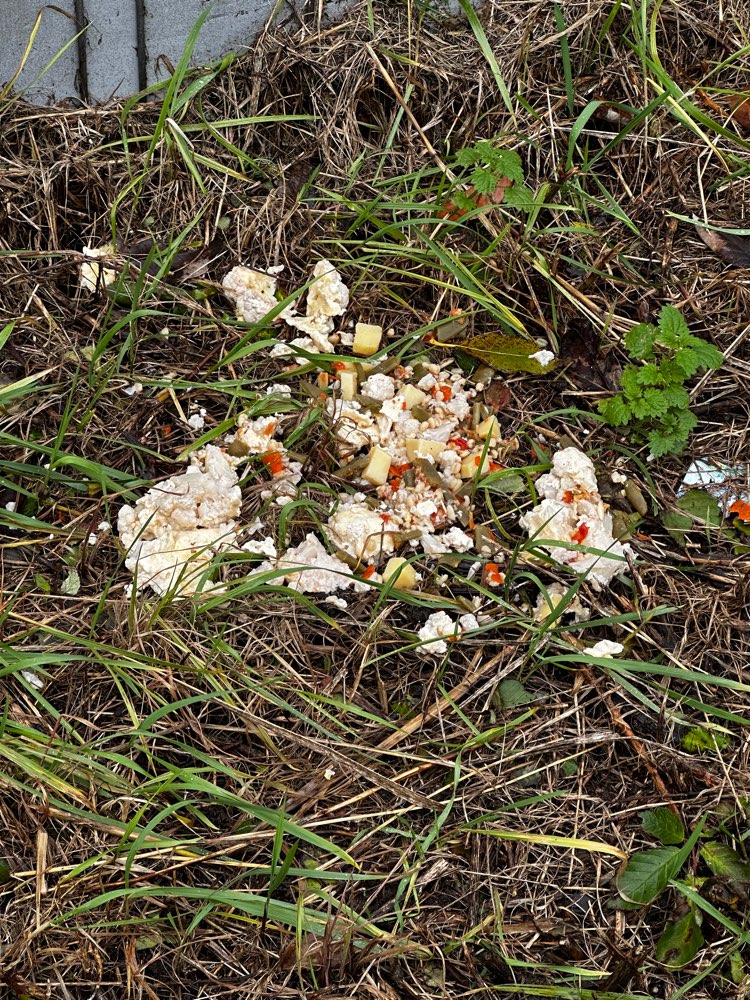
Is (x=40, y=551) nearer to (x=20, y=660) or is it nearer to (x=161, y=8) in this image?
(x=20, y=660)

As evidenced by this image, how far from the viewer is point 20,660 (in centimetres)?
182

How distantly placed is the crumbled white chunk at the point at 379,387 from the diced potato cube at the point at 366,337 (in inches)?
3.5

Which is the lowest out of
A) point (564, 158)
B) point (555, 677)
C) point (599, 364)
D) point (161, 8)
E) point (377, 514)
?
point (555, 677)

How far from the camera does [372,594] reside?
1.98m

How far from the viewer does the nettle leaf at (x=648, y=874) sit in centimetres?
176

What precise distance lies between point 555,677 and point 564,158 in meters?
1.30

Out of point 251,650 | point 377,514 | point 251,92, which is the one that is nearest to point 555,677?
point 377,514

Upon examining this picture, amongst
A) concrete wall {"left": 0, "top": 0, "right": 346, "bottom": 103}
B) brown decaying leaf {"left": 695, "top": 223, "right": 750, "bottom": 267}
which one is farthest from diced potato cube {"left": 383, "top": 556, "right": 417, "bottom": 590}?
concrete wall {"left": 0, "top": 0, "right": 346, "bottom": 103}

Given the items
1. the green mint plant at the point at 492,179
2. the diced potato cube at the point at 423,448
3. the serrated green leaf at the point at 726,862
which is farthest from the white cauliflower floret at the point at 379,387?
the serrated green leaf at the point at 726,862

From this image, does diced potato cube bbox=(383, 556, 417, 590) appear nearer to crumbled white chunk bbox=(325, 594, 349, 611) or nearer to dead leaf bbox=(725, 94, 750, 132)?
crumbled white chunk bbox=(325, 594, 349, 611)

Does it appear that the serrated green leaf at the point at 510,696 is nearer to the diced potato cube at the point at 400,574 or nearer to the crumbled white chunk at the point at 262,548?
the diced potato cube at the point at 400,574

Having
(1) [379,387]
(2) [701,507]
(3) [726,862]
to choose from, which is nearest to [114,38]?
(1) [379,387]

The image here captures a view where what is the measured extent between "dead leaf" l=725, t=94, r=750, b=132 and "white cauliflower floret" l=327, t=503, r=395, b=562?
140 cm

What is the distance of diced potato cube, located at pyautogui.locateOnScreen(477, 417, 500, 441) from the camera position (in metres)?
2.11
